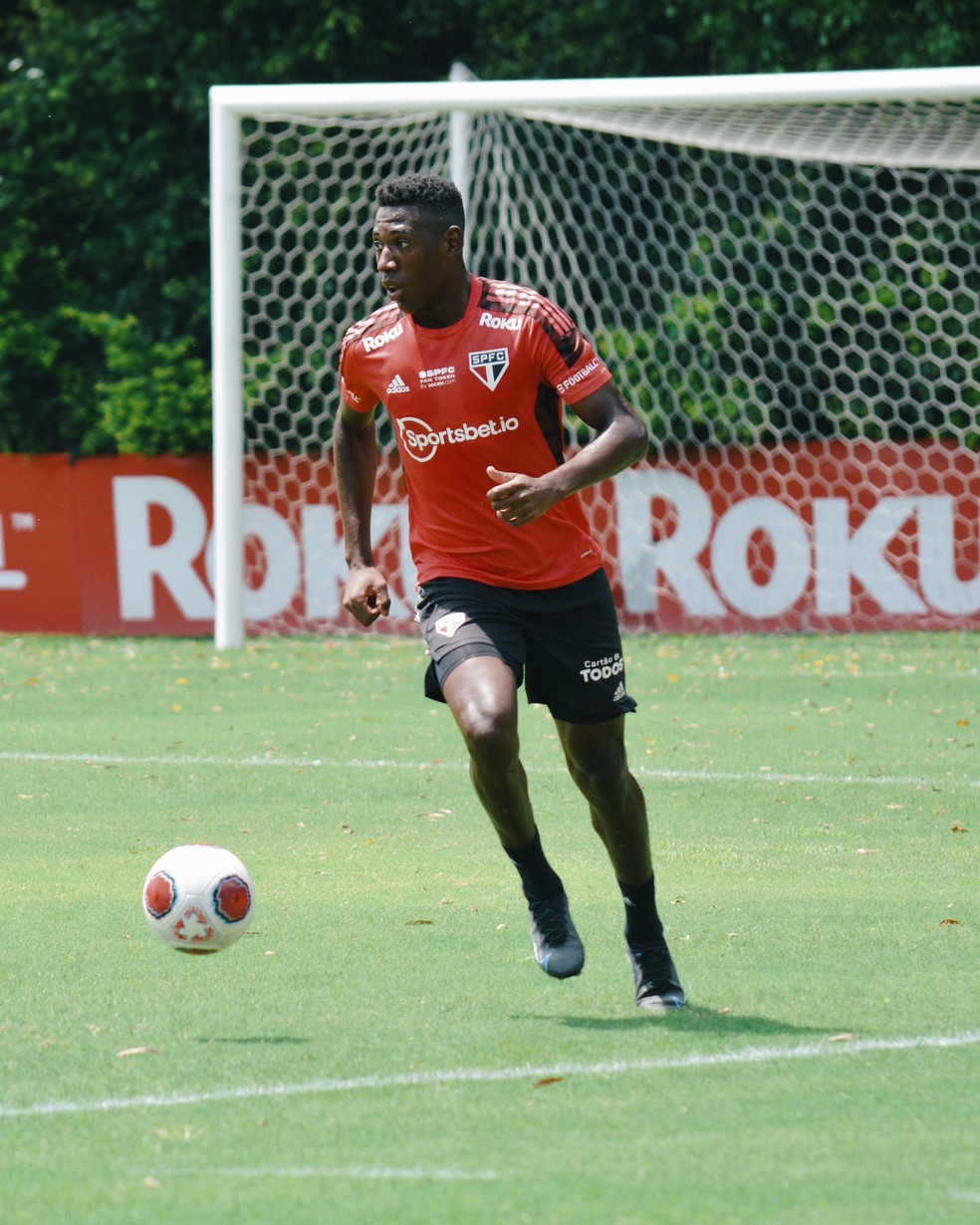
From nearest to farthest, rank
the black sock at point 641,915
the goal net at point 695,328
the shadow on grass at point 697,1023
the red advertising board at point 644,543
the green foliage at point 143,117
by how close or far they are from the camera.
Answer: the shadow on grass at point 697,1023 → the black sock at point 641,915 → the goal net at point 695,328 → the red advertising board at point 644,543 → the green foliage at point 143,117

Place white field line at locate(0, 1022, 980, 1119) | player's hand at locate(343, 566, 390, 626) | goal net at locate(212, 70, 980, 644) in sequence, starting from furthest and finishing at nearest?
goal net at locate(212, 70, 980, 644) → player's hand at locate(343, 566, 390, 626) → white field line at locate(0, 1022, 980, 1119)

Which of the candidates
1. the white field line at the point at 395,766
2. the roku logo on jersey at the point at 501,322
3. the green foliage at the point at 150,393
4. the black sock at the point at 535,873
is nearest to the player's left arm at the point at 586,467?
the roku logo on jersey at the point at 501,322

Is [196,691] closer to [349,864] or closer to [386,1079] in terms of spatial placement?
[349,864]

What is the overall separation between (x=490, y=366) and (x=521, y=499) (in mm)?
564

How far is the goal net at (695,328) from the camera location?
17.2 meters

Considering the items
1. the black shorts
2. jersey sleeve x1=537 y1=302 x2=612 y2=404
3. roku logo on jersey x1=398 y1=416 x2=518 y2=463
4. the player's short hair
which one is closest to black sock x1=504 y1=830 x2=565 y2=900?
the black shorts

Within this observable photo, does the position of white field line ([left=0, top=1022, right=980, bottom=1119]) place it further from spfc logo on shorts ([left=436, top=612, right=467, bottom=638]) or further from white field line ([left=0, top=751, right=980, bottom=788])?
white field line ([left=0, top=751, right=980, bottom=788])

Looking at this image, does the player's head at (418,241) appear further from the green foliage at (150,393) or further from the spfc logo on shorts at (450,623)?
the green foliage at (150,393)

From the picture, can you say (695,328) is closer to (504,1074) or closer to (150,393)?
(150,393)

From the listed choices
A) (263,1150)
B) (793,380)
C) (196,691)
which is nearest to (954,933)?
(263,1150)

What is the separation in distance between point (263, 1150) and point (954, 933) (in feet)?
9.68

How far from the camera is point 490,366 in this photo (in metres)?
5.68

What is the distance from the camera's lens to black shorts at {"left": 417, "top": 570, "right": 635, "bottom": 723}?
559 centimetres

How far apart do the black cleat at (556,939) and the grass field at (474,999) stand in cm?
10
